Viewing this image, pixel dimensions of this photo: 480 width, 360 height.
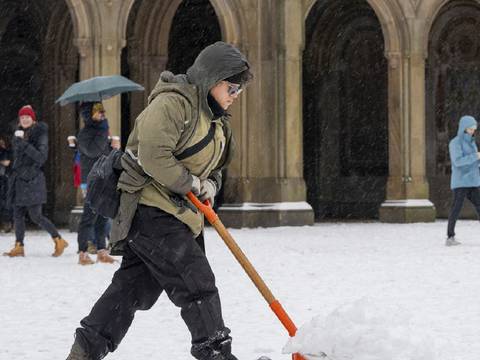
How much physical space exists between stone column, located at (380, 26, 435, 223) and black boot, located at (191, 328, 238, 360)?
15980 millimetres

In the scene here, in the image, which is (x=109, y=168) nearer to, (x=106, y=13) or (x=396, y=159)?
(x=106, y=13)

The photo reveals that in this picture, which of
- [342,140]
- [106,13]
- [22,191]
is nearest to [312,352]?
[22,191]

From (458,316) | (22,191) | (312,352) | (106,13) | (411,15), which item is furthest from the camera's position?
(411,15)

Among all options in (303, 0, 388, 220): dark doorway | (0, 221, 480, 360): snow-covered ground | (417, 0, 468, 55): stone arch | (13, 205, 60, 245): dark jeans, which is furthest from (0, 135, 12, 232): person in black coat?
(417, 0, 468, 55): stone arch

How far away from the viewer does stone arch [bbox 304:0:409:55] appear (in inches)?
798

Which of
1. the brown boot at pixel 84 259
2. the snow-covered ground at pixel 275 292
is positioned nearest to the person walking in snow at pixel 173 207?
the snow-covered ground at pixel 275 292

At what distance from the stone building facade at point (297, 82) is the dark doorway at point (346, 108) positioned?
0.03m

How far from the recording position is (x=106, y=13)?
59.7 feet

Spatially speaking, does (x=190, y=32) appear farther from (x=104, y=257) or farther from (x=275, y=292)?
(x=275, y=292)

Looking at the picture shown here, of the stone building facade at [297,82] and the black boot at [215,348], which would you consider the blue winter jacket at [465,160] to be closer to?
the stone building facade at [297,82]

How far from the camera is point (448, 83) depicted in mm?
22047

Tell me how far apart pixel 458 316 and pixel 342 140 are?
16.7 m

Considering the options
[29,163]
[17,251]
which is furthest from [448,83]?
[29,163]

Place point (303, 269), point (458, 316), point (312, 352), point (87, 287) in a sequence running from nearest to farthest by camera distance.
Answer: point (312, 352) < point (458, 316) < point (87, 287) < point (303, 269)
